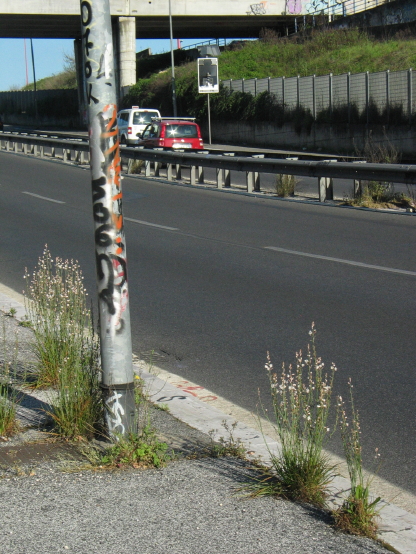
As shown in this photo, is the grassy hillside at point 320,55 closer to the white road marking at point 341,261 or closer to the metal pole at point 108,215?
the white road marking at point 341,261

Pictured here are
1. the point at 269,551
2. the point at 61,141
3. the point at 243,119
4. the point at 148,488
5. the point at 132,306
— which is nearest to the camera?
the point at 269,551

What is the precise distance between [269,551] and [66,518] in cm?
92

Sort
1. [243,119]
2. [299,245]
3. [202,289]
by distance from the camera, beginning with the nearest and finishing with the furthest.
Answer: [202,289] → [299,245] → [243,119]

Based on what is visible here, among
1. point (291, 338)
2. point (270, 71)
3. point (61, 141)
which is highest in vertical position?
point (270, 71)

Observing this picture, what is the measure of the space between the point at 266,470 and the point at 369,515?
72 centimetres

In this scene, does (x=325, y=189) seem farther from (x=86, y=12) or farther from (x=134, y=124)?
(x=134, y=124)

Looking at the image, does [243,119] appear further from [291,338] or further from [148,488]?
[148,488]

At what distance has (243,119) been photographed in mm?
44312

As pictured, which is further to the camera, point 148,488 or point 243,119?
point 243,119

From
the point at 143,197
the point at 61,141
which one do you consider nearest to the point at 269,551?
the point at 143,197

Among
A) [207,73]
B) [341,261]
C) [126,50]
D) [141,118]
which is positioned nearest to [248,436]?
[341,261]

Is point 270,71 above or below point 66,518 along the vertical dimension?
above

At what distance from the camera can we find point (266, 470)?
3961mm

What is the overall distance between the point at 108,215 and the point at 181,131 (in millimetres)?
24764
